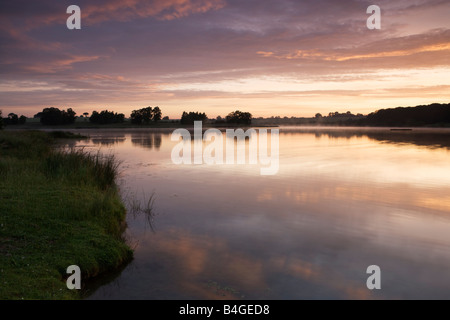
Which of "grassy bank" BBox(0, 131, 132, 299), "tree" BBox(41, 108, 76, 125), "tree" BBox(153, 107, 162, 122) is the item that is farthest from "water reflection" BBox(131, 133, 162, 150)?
"tree" BBox(153, 107, 162, 122)

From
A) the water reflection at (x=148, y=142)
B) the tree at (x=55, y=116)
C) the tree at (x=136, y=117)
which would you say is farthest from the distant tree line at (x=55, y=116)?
the water reflection at (x=148, y=142)

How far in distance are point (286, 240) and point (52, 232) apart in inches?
317

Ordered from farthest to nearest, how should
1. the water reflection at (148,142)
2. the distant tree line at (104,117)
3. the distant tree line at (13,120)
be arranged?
the distant tree line at (104,117) → the distant tree line at (13,120) → the water reflection at (148,142)

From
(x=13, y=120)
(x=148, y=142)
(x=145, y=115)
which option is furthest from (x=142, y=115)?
(x=148, y=142)

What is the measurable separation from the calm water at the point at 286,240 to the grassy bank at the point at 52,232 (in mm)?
937

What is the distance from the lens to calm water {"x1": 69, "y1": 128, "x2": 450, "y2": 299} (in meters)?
9.52

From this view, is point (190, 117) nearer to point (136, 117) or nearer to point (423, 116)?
point (136, 117)

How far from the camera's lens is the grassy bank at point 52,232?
852 centimetres

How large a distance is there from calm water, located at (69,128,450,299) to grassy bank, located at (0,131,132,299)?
0.94 metres

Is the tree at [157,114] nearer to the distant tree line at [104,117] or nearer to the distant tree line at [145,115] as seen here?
the distant tree line at [145,115]

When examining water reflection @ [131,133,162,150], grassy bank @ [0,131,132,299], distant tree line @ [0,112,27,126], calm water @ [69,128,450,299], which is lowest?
calm water @ [69,128,450,299]

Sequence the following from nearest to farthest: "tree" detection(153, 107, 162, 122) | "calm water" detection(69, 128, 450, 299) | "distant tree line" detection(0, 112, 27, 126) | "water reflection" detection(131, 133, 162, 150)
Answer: "calm water" detection(69, 128, 450, 299) → "water reflection" detection(131, 133, 162, 150) → "distant tree line" detection(0, 112, 27, 126) → "tree" detection(153, 107, 162, 122)

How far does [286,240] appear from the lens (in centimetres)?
1309

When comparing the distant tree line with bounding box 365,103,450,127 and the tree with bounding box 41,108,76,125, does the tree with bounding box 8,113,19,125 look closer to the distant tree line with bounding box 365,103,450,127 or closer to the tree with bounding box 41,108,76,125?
the tree with bounding box 41,108,76,125
